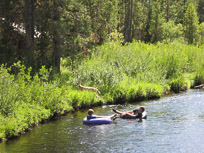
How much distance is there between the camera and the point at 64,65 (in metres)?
27.7

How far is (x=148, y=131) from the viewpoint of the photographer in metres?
15.4

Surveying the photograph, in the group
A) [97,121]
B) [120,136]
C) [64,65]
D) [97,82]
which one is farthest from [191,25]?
[120,136]

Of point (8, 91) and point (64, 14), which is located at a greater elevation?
point (64, 14)

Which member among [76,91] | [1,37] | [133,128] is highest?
[1,37]

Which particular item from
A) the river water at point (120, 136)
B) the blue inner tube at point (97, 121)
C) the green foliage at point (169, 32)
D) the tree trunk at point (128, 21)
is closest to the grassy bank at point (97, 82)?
the river water at point (120, 136)

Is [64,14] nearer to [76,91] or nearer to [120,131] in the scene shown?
[76,91]

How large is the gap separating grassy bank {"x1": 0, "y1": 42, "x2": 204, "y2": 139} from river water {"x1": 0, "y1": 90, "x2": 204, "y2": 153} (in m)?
0.88

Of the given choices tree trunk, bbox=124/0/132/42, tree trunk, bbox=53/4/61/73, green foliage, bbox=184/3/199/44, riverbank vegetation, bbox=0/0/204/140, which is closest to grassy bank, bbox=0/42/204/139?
riverbank vegetation, bbox=0/0/204/140

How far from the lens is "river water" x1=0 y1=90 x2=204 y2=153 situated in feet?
42.9

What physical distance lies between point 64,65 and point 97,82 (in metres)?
5.48

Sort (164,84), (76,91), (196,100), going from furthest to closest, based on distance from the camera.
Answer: (164,84), (196,100), (76,91)

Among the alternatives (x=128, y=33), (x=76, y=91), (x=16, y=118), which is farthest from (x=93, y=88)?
(x=128, y=33)

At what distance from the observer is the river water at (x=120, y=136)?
1307cm

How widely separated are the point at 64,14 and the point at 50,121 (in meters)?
10.8
